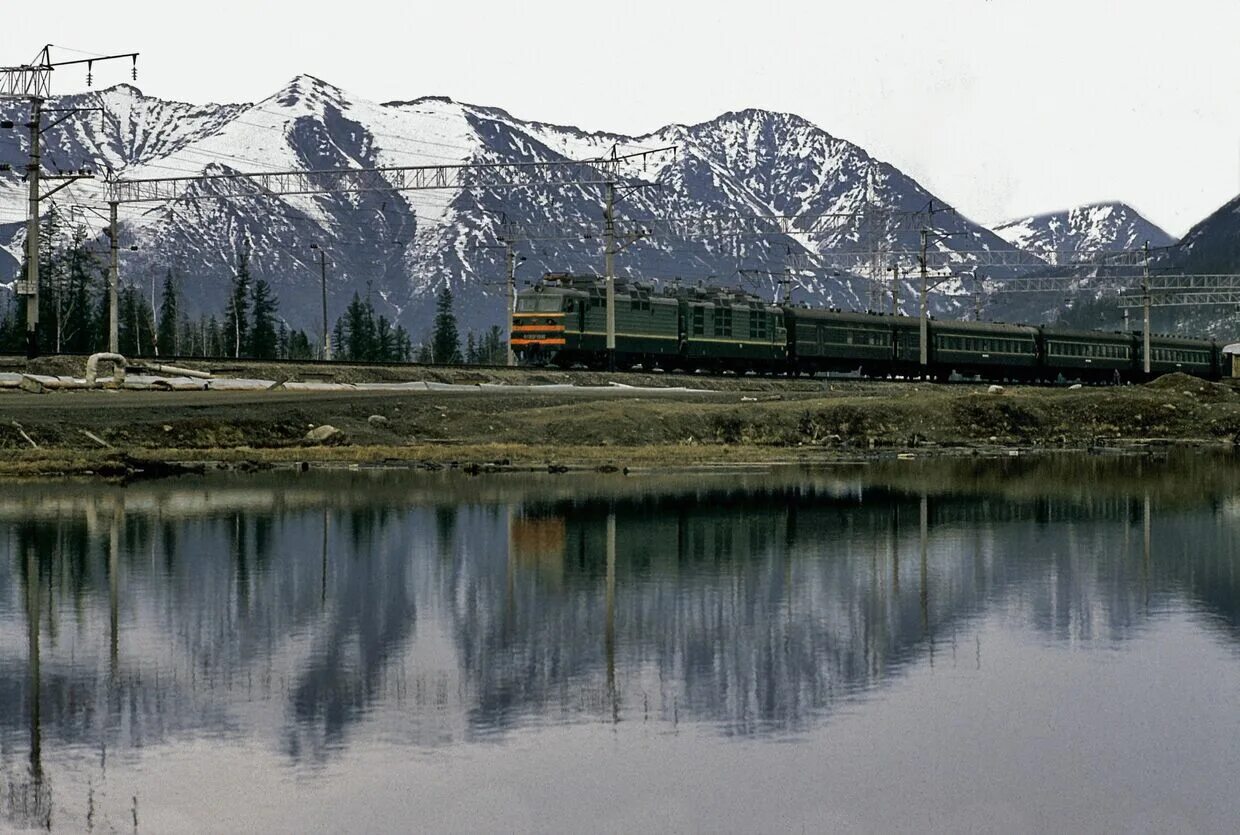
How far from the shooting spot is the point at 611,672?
727 inches

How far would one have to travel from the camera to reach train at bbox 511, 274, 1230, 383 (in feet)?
290

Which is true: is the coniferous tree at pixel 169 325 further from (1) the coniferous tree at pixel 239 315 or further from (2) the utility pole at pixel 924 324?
(2) the utility pole at pixel 924 324

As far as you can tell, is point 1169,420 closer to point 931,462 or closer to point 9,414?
point 931,462

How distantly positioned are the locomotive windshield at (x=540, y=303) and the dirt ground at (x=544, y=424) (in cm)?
755

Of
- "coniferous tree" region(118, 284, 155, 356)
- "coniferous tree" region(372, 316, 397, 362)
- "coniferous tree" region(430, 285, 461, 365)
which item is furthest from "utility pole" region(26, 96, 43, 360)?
"coniferous tree" region(430, 285, 461, 365)

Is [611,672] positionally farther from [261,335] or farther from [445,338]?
[445,338]

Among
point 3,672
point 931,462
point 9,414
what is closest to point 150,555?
point 3,672

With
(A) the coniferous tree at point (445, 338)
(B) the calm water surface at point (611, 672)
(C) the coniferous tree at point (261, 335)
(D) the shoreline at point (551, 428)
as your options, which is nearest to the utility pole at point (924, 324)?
(D) the shoreline at point (551, 428)

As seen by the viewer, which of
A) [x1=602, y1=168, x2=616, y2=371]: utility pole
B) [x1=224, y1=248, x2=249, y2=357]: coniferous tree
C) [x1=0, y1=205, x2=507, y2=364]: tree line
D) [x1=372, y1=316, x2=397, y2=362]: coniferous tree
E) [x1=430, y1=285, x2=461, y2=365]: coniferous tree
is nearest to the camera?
[x1=602, y1=168, x2=616, y2=371]: utility pole

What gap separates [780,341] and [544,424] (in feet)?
147

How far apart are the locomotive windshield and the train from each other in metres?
0.05

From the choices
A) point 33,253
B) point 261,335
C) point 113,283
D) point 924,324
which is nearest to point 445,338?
point 261,335

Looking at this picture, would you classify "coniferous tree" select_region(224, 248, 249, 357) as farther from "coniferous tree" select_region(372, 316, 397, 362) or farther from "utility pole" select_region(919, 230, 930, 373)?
"utility pole" select_region(919, 230, 930, 373)

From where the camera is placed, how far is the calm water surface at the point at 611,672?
13648 millimetres
